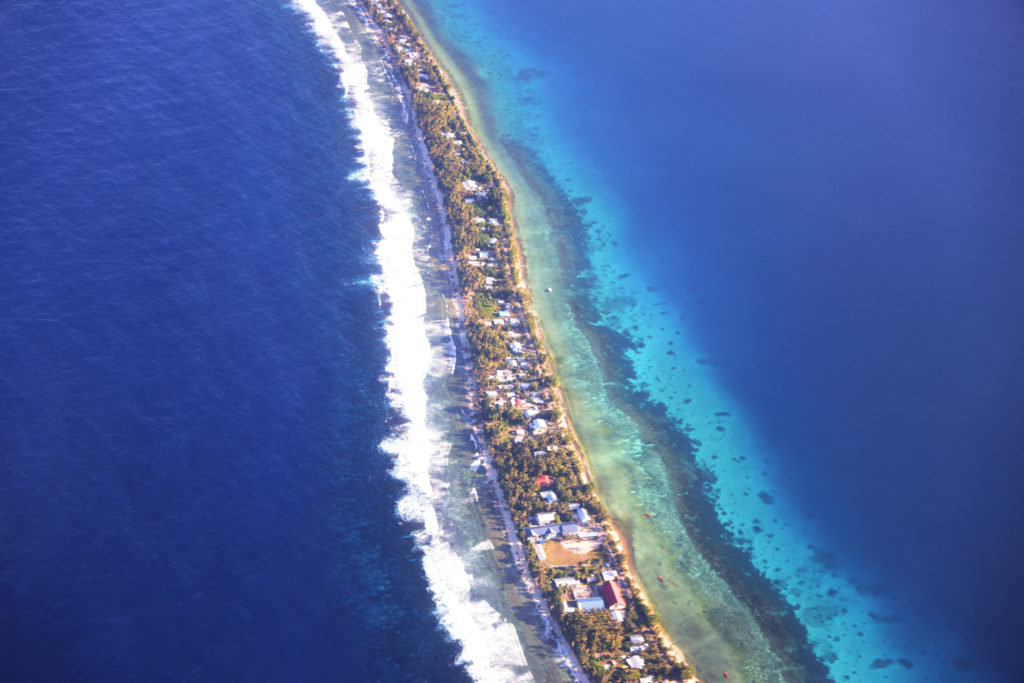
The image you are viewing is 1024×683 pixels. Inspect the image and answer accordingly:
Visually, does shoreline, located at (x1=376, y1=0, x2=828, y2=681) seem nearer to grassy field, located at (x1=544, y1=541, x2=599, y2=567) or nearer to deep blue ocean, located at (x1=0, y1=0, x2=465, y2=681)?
grassy field, located at (x1=544, y1=541, x2=599, y2=567)

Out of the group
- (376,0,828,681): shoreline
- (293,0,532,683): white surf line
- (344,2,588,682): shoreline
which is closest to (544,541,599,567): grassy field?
(344,2,588,682): shoreline

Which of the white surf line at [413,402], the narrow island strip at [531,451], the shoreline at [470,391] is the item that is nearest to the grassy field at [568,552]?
the narrow island strip at [531,451]

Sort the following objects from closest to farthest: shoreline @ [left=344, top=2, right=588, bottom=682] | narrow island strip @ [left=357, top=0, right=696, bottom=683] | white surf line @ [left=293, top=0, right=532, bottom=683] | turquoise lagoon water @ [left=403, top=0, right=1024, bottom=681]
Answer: white surf line @ [left=293, top=0, right=532, bottom=683]
narrow island strip @ [left=357, top=0, right=696, bottom=683]
shoreline @ [left=344, top=2, right=588, bottom=682]
turquoise lagoon water @ [left=403, top=0, right=1024, bottom=681]

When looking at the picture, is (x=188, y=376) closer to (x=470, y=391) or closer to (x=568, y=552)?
(x=470, y=391)

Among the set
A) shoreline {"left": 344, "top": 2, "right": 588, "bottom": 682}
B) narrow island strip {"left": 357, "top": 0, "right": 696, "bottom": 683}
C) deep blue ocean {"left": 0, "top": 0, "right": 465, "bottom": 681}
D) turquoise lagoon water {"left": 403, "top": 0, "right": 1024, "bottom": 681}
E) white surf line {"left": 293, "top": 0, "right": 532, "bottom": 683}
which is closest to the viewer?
deep blue ocean {"left": 0, "top": 0, "right": 465, "bottom": 681}

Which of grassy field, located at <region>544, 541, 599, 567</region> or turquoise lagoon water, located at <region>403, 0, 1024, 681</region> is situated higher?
turquoise lagoon water, located at <region>403, 0, 1024, 681</region>

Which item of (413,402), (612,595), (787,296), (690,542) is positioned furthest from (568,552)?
(787,296)

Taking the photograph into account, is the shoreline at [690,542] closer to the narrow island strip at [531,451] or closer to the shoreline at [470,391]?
the narrow island strip at [531,451]
